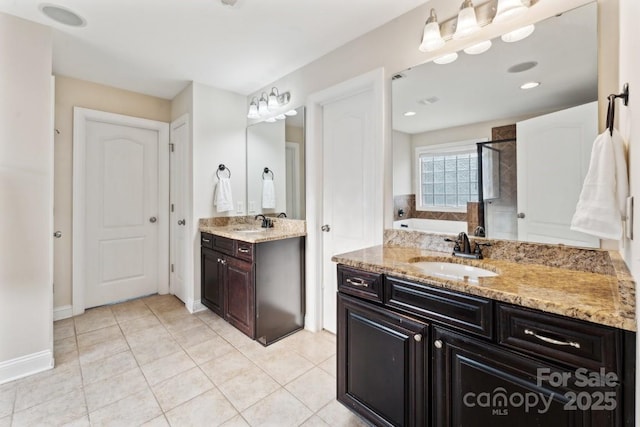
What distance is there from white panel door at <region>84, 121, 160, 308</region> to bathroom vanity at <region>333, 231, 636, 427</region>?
296 cm

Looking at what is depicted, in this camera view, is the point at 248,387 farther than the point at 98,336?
No

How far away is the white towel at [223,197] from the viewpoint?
3158mm

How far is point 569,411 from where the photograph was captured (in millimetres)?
906

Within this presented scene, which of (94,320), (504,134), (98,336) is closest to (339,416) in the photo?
(504,134)

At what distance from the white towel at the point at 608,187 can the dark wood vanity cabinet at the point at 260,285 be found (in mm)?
2013

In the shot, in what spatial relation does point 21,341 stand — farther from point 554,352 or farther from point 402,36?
point 402,36

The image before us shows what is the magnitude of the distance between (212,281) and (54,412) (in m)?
1.43

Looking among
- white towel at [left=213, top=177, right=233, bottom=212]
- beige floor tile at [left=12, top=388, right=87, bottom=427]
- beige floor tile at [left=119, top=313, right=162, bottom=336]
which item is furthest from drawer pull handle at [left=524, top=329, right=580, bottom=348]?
beige floor tile at [left=119, top=313, right=162, bottom=336]

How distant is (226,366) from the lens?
2102 millimetres

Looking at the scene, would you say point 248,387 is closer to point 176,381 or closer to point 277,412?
point 277,412

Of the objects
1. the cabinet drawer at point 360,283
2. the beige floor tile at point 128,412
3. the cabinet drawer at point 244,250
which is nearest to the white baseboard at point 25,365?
the beige floor tile at point 128,412

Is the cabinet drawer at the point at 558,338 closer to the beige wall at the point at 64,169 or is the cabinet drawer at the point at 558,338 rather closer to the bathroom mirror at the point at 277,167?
the bathroom mirror at the point at 277,167

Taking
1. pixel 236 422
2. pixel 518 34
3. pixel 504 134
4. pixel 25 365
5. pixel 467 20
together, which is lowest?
pixel 236 422

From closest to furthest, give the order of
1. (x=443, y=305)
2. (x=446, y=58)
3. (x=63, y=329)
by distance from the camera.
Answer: (x=443, y=305) → (x=446, y=58) → (x=63, y=329)
